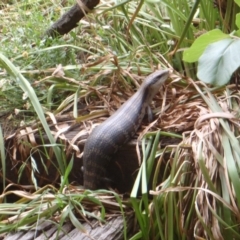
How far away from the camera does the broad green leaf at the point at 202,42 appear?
1404 mm

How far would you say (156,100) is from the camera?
88.0 inches

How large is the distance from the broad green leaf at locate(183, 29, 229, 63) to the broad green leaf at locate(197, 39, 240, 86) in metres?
0.05

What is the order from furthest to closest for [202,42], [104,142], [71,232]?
1. [104,142]
2. [71,232]
3. [202,42]

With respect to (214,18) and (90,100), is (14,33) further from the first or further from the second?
(214,18)

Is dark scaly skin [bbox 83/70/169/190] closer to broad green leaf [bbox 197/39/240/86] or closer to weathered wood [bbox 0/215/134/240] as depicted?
weathered wood [bbox 0/215/134/240]

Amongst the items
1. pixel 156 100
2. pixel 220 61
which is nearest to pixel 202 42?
pixel 220 61

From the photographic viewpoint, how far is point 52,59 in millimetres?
2469

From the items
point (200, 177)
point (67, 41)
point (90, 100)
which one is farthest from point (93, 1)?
point (200, 177)

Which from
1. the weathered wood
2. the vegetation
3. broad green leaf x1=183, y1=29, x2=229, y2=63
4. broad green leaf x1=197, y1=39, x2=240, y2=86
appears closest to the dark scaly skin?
the vegetation

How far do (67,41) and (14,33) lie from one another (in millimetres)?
309

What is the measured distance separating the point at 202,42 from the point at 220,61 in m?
0.12

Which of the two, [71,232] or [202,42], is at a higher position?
[202,42]

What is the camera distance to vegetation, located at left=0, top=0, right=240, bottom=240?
5.15 ft

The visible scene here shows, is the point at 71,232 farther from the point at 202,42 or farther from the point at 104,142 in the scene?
the point at 202,42
